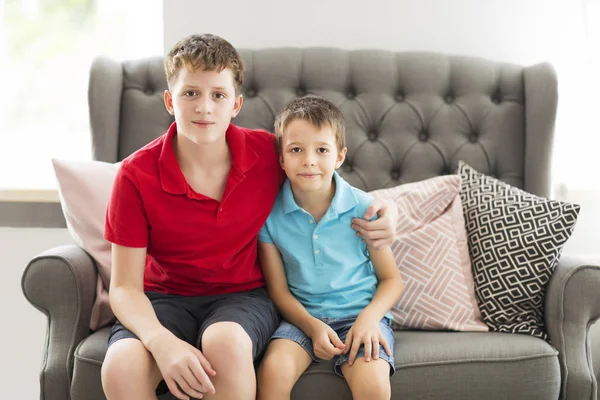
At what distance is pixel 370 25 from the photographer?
236 cm

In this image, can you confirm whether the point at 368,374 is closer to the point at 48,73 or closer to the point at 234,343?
the point at 234,343

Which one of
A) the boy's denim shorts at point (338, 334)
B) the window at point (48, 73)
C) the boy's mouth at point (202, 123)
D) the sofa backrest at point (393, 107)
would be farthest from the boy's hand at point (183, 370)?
the window at point (48, 73)

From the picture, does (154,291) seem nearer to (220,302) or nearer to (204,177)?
(220,302)

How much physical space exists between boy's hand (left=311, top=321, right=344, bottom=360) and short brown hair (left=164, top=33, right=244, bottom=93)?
607 mm

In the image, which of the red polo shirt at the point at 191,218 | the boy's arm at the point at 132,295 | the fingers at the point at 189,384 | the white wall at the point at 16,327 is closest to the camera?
the fingers at the point at 189,384

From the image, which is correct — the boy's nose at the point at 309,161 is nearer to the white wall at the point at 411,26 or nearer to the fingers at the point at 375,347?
the fingers at the point at 375,347

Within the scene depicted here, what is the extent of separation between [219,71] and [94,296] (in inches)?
25.1

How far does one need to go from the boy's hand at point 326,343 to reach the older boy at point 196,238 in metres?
0.12

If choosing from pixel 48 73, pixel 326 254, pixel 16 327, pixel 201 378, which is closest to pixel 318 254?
pixel 326 254

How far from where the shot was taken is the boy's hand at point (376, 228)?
5.09 feet

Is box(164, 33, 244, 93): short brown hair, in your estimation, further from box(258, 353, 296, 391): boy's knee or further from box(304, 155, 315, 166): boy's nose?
box(258, 353, 296, 391): boy's knee

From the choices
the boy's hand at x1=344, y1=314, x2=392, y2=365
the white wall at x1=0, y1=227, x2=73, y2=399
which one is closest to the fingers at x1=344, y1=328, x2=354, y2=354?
the boy's hand at x1=344, y1=314, x2=392, y2=365

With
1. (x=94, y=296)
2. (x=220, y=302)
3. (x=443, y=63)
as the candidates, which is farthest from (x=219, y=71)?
(x=443, y=63)

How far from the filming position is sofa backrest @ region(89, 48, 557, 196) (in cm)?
206
